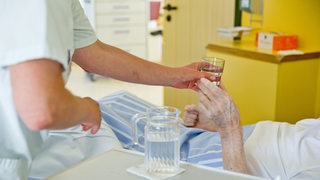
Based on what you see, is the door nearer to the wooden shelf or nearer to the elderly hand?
the wooden shelf

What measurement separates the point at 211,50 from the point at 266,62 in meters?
0.52

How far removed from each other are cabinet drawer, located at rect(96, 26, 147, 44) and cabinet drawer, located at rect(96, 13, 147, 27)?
0.21 ft

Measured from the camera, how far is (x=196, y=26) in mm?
3674

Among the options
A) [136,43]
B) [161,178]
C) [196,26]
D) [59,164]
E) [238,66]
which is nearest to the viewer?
[161,178]

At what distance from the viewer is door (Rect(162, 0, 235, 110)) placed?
346cm

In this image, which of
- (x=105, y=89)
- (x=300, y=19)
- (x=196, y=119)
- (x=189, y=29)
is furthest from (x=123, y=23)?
(x=196, y=119)

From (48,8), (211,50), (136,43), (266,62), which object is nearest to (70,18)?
(48,8)

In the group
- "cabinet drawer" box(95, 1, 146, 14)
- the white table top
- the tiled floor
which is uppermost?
"cabinet drawer" box(95, 1, 146, 14)

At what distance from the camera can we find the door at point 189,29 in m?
3.46

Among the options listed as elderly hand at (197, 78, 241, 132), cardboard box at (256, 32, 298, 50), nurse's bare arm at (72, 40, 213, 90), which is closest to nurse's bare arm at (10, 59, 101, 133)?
nurse's bare arm at (72, 40, 213, 90)

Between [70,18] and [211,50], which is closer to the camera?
[70,18]

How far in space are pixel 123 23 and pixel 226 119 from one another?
178 inches

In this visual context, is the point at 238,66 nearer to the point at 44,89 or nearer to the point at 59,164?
the point at 59,164

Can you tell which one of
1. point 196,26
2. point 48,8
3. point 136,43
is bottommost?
point 136,43
